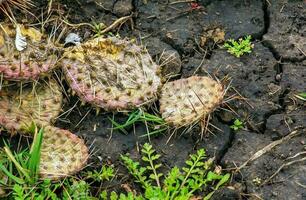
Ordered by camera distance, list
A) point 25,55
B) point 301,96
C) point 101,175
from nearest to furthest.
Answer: point 101,175, point 25,55, point 301,96

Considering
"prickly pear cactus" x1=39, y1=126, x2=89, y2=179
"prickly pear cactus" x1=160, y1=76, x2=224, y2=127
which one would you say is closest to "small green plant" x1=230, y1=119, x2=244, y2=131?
"prickly pear cactus" x1=160, y1=76, x2=224, y2=127

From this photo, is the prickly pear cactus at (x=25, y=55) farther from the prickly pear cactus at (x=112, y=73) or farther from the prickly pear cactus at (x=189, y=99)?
the prickly pear cactus at (x=189, y=99)

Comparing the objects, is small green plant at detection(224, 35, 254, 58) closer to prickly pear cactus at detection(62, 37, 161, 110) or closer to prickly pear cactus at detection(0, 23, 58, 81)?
prickly pear cactus at detection(62, 37, 161, 110)

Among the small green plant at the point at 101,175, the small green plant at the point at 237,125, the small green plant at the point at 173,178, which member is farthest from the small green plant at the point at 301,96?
the small green plant at the point at 101,175

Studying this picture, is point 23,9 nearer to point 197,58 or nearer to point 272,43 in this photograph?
point 197,58

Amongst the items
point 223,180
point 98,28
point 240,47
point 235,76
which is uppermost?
point 98,28

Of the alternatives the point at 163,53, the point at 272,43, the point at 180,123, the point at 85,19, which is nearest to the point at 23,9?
the point at 85,19

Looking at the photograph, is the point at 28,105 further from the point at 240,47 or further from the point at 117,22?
the point at 240,47

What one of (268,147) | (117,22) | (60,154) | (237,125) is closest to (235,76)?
(237,125)

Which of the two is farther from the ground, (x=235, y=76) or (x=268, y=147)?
Result: (x=235, y=76)
